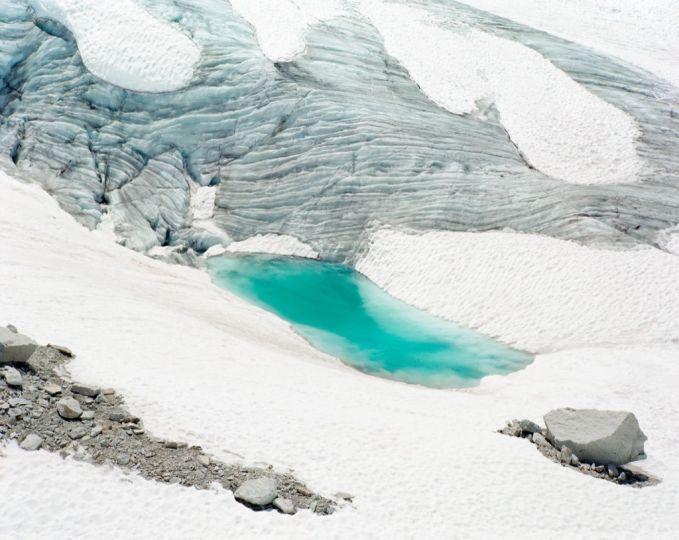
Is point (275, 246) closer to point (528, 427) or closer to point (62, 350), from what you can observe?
point (528, 427)

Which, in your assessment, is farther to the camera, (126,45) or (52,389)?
(126,45)

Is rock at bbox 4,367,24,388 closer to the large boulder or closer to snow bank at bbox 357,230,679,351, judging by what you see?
the large boulder

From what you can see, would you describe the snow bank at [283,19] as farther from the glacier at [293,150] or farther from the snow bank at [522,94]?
the snow bank at [522,94]

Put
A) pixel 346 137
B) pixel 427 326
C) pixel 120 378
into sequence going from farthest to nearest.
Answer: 1. pixel 346 137
2. pixel 427 326
3. pixel 120 378

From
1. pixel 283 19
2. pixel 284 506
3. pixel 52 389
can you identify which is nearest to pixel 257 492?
pixel 284 506

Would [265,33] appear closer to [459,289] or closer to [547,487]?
[459,289]

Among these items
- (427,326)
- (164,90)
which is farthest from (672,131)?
(164,90)
